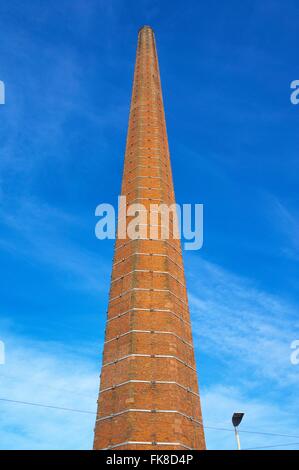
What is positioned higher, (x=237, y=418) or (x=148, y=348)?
(x=148, y=348)

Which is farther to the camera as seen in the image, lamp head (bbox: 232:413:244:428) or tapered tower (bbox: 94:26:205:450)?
tapered tower (bbox: 94:26:205:450)

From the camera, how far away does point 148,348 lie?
22.7m

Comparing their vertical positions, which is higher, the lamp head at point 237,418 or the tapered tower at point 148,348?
the tapered tower at point 148,348

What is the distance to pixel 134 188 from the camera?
1207 inches

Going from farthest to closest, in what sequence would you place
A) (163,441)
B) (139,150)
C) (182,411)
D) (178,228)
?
(139,150) < (178,228) < (182,411) < (163,441)

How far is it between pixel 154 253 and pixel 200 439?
1051 cm

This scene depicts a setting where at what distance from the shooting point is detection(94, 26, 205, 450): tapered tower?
20.5 metres

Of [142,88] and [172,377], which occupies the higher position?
[142,88]

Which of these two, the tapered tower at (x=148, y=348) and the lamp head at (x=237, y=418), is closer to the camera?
the lamp head at (x=237, y=418)

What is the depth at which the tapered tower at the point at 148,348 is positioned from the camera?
20547mm

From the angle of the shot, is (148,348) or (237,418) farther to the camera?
(148,348)

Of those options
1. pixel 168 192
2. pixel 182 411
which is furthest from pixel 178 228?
pixel 182 411

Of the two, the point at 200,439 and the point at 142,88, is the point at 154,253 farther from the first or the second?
the point at 142,88

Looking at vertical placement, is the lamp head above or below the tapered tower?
below
